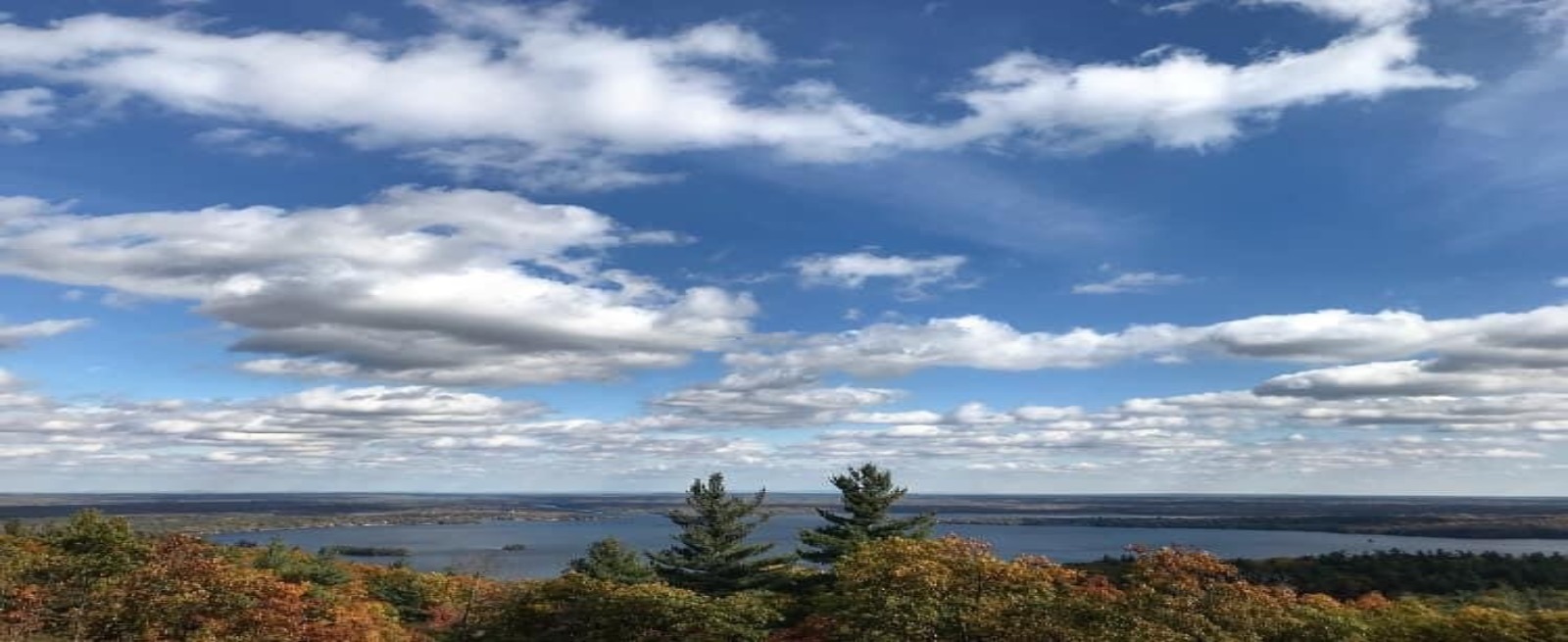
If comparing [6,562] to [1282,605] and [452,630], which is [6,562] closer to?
[452,630]

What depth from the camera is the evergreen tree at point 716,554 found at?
72.9 meters

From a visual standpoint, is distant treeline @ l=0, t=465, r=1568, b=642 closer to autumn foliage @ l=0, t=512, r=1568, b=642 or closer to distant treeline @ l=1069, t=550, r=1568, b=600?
autumn foliage @ l=0, t=512, r=1568, b=642

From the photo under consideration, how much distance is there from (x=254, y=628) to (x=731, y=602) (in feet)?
61.9

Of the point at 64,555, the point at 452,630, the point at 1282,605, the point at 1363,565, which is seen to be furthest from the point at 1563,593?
the point at 64,555

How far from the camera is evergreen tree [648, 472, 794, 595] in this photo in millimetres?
72875

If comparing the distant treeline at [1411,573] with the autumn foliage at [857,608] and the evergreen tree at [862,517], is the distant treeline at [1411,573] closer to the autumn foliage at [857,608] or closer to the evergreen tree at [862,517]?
the evergreen tree at [862,517]

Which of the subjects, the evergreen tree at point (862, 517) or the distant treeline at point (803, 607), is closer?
the distant treeline at point (803, 607)

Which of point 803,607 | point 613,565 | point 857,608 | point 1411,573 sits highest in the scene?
point 857,608

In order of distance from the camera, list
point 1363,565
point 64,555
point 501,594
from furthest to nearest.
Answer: point 1363,565 < point 501,594 < point 64,555

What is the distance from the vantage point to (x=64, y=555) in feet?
167

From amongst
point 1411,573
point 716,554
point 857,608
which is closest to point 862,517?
point 716,554

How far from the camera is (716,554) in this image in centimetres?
7388

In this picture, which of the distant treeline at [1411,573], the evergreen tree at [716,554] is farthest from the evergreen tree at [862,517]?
the distant treeline at [1411,573]

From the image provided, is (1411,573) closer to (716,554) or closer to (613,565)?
(716,554)
